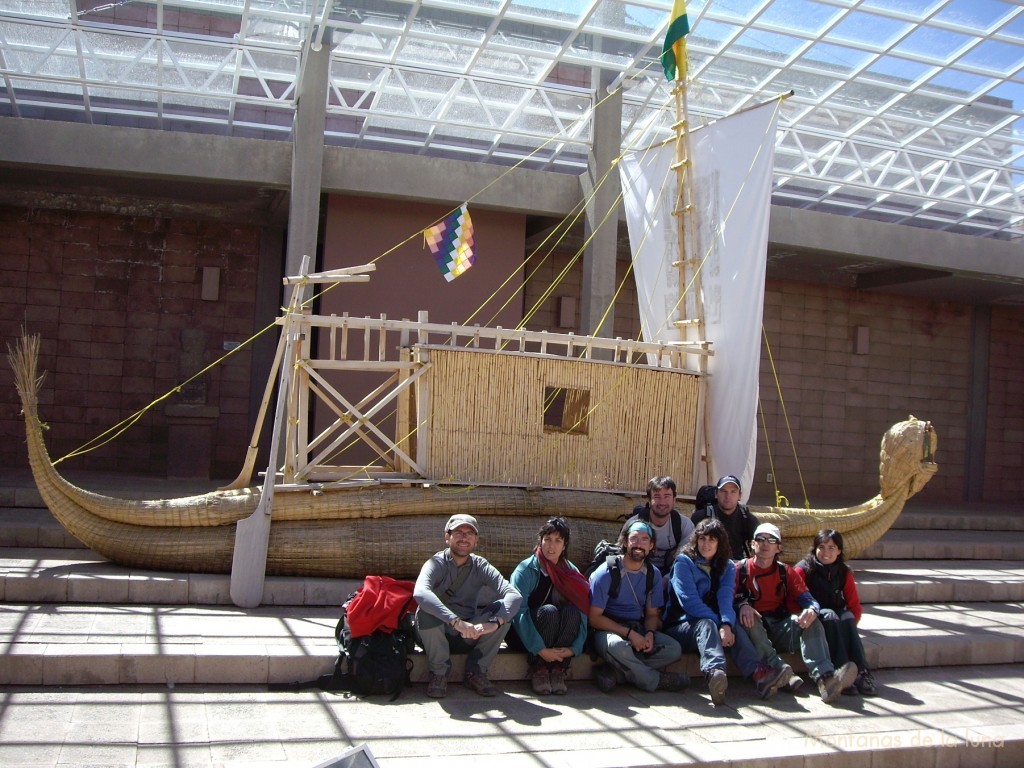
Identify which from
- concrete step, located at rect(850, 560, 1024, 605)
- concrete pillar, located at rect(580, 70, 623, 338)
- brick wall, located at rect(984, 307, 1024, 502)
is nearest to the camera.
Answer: concrete step, located at rect(850, 560, 1024, 605)

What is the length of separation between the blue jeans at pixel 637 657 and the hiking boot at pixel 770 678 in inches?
20.7

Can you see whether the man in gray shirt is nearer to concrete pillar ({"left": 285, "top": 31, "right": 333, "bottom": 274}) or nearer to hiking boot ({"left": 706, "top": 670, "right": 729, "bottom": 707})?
hiking boot ({"left": 706, "top": 670, "right": 729, "bottom": 707})

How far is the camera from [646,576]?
6.33 m

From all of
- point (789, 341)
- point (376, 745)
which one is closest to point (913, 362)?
point (789, 341)

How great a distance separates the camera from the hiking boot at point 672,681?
6141mm

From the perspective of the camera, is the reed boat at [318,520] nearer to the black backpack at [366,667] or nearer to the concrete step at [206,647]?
the concrete step at [206,647]

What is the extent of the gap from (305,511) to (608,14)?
6.98m

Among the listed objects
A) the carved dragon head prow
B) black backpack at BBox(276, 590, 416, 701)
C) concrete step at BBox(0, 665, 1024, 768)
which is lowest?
concrete step at BBox(0, 665, 1024, 768)

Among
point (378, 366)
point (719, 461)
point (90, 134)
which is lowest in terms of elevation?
point (719, 461)

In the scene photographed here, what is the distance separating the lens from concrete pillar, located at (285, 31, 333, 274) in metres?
11.5

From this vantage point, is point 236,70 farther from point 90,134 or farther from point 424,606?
point 424,606

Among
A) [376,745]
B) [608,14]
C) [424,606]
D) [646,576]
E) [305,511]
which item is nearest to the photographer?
[376,745]

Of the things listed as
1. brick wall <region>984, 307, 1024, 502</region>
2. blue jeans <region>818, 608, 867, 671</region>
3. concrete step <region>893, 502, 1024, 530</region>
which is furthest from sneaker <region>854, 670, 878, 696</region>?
brick wall <region>984, 307, 1024, 502</region>

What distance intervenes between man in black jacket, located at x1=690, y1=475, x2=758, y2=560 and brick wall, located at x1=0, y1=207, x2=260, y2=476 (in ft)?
28.7
